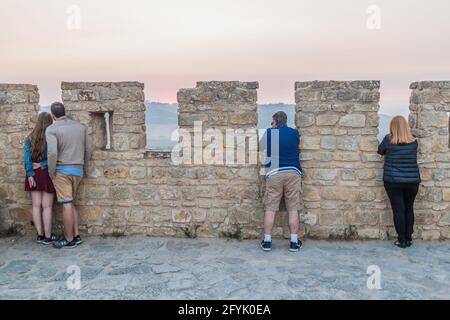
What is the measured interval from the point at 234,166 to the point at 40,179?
264 cm

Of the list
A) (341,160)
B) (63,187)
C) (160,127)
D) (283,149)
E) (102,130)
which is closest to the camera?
(283,149)

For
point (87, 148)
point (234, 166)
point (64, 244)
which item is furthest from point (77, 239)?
point (234, 166)

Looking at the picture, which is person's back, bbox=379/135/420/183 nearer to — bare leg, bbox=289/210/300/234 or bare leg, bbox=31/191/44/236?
bare leg, bbox=289/210/300/234

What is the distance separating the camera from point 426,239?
18.5ft

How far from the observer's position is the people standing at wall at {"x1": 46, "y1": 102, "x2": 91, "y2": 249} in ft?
17.2

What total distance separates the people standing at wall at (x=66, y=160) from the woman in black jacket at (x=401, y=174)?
13.1 feet

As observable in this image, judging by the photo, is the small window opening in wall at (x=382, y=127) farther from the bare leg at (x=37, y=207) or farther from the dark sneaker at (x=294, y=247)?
the bare leg at (x=37, y=207)

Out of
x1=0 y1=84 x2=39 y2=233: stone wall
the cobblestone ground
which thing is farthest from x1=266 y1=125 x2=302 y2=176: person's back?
x1=0 y1=84 x2=39 y2=233: stone wall

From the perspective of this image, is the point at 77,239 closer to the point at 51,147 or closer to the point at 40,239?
the point at 40,239

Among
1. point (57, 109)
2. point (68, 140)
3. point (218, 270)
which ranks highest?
point (57, 109)

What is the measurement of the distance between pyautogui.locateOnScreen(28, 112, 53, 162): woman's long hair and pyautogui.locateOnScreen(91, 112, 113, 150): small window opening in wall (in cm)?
63

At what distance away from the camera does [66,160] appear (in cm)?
530

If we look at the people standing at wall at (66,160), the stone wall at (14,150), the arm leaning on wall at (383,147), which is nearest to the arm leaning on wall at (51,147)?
the people standing at wall at (66,160)
